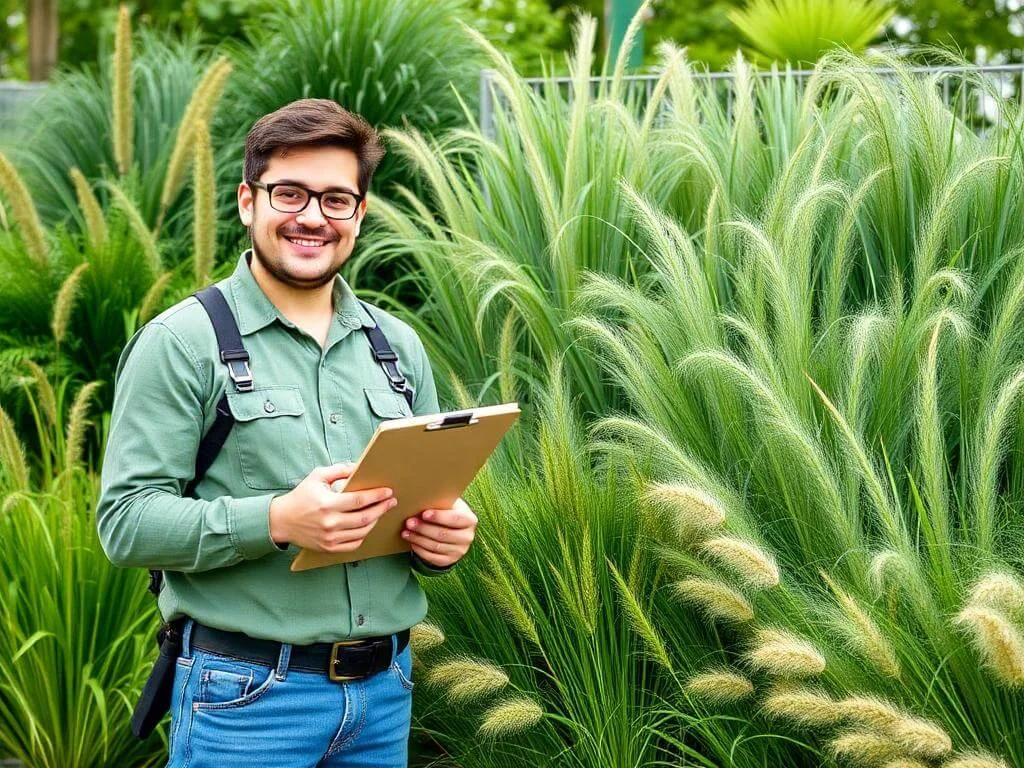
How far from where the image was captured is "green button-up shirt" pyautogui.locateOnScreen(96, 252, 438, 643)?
243cm

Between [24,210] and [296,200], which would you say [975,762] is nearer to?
[296,200]

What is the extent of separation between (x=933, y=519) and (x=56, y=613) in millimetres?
2493

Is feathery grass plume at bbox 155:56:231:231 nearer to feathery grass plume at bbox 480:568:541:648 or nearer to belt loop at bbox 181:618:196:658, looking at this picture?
feathery grass plume at bbox 480:568:541:648

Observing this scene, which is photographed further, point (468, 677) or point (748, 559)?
point (468, 677)

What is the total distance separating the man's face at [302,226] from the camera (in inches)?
103

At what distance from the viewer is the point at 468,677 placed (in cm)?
321

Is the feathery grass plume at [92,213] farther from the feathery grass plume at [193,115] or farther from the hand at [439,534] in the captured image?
the hand at [439,534]

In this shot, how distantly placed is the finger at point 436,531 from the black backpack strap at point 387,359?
294mm

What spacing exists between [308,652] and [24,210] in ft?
10.1

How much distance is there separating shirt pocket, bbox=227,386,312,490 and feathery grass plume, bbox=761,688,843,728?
3.79 feet

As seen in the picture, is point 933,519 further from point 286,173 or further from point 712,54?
point 712,54

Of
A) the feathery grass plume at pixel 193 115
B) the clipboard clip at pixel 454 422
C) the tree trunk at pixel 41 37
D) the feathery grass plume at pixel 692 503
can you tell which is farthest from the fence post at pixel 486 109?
the tree trunk at pixel 41 37

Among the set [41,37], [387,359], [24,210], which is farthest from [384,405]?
A: [41,37]

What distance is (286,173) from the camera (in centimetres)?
261
